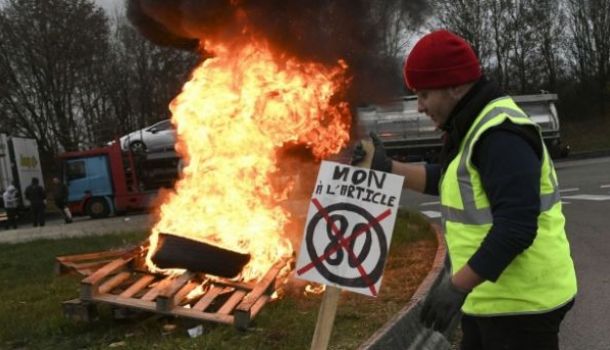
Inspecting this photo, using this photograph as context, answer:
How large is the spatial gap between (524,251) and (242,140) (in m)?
4.98

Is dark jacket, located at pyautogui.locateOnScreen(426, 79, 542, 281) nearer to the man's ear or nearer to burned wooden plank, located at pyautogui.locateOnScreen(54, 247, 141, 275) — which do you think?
the man's ear

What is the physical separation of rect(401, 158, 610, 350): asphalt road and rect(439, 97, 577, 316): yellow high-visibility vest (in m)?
2.91

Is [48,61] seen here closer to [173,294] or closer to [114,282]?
[114,282]

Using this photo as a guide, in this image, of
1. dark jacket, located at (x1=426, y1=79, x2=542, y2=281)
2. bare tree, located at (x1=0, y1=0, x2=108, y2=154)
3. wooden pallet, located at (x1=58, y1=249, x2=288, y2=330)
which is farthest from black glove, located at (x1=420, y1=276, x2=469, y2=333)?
bare tree, located at (x1=0, y1=0, x2=108, y2=154)

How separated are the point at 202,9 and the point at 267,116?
1450 mm

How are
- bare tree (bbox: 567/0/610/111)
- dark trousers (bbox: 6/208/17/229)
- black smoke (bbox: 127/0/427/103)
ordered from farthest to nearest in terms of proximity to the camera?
bare tree (bbox: 567/0/610/111), dark trousers (bbox: 6/208/17/229), black smoke (bbox: 127/0/427/103)

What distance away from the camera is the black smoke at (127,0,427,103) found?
7.36 metres

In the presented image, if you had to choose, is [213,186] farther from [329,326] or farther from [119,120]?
[119,120]

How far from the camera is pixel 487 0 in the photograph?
133ft

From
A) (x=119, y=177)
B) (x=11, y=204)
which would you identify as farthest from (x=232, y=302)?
(x=11, y=204)

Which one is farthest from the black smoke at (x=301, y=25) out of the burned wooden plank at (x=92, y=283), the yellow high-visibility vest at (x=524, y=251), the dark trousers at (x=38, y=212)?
the dark trousers at (x=38, y=212)

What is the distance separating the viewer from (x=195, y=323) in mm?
5301

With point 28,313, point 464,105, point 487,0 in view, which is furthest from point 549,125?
point 464,105

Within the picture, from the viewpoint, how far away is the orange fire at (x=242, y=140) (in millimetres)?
6457
